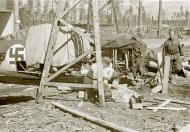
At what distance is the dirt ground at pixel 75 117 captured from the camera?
6.36m

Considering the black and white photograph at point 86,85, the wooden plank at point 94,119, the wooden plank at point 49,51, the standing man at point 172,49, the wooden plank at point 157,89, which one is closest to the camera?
the wooden plank at point 94,119

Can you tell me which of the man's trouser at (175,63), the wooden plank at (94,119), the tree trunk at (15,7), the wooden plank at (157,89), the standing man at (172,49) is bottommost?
the wooden plank at (157,89)

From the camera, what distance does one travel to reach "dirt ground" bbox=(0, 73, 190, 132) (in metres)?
6.36

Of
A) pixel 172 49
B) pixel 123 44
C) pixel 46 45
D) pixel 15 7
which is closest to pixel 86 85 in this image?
pixel 46 45

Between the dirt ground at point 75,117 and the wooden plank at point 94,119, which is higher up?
the wooden plank at point 94,119

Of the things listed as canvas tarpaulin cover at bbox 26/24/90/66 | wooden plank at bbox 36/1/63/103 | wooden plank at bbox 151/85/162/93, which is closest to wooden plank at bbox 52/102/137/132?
wooden plank at bbox 36/1/63/103

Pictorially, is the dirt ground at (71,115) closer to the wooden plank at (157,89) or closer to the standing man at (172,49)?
the wooden plank at (157,89)

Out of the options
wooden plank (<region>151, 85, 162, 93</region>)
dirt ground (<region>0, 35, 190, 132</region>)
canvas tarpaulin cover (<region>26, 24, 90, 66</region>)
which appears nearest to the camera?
dirt ground (<region>0, 35, 190, 132</region>)

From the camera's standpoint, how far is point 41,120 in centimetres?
679

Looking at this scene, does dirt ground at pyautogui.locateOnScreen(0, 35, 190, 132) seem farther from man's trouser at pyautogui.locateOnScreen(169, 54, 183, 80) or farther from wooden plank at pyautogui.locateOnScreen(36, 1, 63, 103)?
man's trouser at pyautogui.locateOnScreen(169, 54, 183, 80)

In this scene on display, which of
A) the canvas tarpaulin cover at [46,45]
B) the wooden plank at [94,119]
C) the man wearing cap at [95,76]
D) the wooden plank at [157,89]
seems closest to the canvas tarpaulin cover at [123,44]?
the canvas tarpaulin cover at [46,45]

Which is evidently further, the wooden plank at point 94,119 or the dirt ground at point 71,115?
the dirt ground at point 71,115

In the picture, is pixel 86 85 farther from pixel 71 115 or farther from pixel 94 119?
pixel 94 119

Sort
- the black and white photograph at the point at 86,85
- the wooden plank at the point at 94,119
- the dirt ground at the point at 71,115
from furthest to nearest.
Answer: the black and white photograph at the point at 86,85, the dirt ground at the point at 71,115, the wooden plank at the point at 94,119
